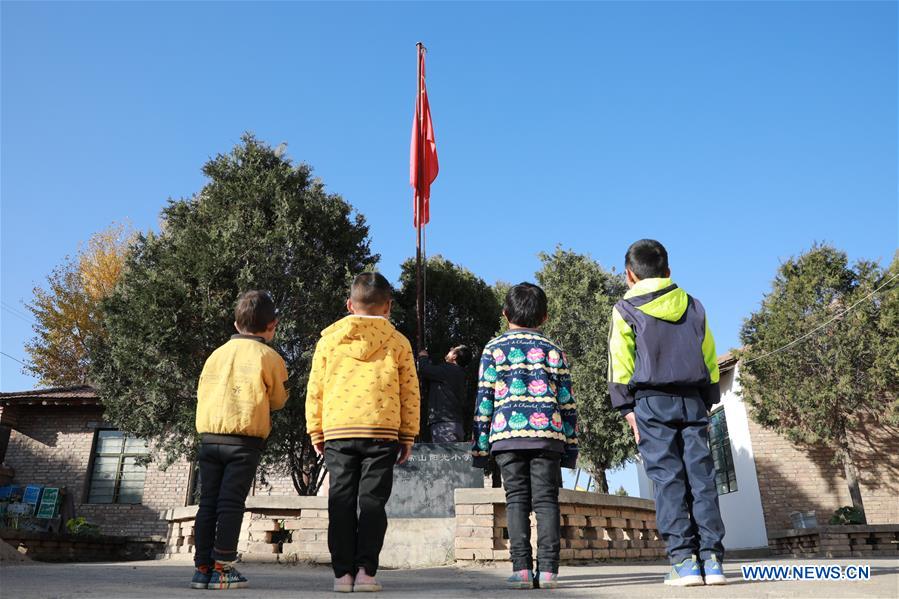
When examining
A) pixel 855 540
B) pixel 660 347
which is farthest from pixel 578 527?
pixel 855 540

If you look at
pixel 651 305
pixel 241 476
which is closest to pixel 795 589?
pixel 651 305

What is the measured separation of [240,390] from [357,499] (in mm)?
941

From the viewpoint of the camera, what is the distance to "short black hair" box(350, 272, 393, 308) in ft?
12.5

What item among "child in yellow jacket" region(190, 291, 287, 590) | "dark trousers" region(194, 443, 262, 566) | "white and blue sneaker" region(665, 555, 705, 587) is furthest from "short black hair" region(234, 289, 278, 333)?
"white and blue sneaker" region(665, 555, 705, 587)

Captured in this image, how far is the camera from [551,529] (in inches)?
142

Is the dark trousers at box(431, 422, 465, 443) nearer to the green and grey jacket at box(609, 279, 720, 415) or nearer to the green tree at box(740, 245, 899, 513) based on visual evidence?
the green and grey jacket at box(609, 279, 720, 415)

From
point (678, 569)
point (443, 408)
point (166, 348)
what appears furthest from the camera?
point (166, 348)

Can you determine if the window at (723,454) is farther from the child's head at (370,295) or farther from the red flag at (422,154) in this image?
the child's head at (370,295)

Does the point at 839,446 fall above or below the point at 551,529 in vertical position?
above

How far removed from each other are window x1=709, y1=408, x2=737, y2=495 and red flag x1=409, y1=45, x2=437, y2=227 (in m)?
10.3

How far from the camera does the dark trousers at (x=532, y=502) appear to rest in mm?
3580

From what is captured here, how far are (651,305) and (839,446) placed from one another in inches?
542

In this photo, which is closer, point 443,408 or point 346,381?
point 346,381

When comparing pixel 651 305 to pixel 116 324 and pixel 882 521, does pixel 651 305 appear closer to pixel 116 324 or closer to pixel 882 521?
pixel 116 324
